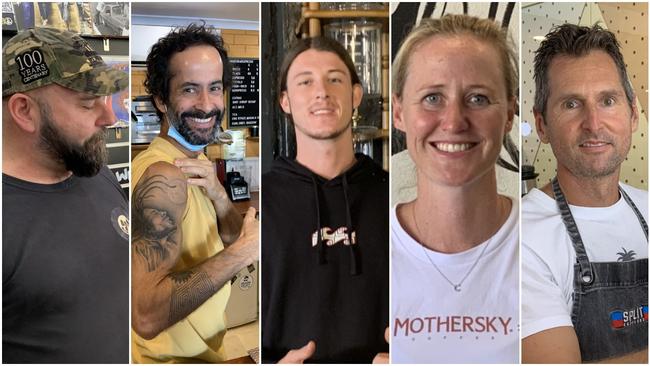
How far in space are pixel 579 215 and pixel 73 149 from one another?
2091mm

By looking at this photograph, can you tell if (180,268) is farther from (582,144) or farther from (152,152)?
(582,144)

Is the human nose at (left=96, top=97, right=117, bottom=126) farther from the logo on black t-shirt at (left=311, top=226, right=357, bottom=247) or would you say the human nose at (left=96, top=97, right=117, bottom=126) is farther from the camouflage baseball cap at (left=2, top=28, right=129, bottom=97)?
the logo on black t-shirt at (left=311, top=226, right=357, bottom=247)

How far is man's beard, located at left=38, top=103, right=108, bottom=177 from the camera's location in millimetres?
2311

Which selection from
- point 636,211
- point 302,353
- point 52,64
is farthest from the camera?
point 636,211

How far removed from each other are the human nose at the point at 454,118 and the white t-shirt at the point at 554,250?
1.41 ft

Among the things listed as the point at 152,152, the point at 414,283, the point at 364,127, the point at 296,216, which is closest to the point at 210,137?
the point at 152,152

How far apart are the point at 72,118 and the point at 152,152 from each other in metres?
0.34

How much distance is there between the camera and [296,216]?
240 cm

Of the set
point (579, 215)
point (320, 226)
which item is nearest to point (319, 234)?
point (320, 226)

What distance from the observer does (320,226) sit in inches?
94.1

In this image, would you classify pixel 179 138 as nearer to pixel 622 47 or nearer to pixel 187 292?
pixel 187 292

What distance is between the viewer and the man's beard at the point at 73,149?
231 centimetres

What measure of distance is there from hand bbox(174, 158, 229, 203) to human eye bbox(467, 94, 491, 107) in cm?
105

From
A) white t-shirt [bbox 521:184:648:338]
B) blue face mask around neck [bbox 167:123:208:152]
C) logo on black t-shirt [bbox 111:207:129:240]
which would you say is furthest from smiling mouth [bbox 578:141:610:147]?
logo on black t-shirt [bbox 111:207:129:240]
